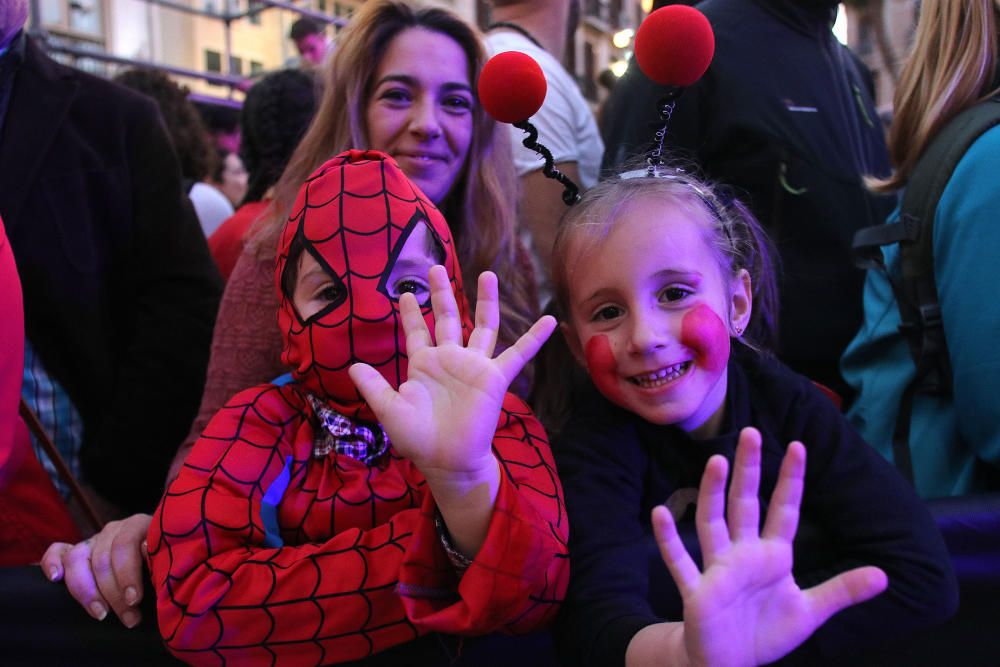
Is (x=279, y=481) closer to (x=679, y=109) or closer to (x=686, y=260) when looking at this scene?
(x=686, y=260)

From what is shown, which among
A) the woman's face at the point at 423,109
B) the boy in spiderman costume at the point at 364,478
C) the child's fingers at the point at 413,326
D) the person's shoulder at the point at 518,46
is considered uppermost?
the person's shoulder at the point at 518,46

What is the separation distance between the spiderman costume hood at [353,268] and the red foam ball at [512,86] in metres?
0.21

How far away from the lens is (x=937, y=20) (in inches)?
62.1

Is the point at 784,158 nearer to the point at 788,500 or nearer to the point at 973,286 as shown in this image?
the point at 973,286

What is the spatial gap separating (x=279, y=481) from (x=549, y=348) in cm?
59

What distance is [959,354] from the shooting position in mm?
1326

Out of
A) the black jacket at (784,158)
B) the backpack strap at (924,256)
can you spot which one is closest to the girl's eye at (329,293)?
the black jacket at (784,158)

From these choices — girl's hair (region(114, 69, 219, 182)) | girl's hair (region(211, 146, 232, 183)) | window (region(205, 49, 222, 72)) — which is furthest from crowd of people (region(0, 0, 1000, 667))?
window (region(205, 49, 222, 72))

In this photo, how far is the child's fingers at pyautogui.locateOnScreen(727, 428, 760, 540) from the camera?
0.79 meters

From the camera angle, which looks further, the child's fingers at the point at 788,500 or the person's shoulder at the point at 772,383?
the person's shoulder at the point at 772,383

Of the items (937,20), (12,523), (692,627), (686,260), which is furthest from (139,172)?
(937,20)

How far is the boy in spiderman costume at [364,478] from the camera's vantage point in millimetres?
907

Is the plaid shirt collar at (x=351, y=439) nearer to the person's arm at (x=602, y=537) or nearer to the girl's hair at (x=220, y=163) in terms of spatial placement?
the person's arm at (x=602, y=537)

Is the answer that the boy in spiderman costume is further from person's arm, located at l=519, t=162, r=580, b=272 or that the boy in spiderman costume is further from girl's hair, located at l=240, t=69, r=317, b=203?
girl's hair, located at l=240, t=69, r=317, b=203
